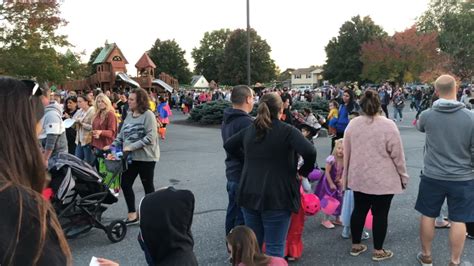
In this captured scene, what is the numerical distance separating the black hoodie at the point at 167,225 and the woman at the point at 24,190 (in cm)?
85

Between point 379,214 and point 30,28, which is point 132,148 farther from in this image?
point 30,28

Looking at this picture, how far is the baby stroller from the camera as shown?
178 inches

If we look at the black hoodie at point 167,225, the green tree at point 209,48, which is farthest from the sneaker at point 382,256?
the green tree at point 209,48

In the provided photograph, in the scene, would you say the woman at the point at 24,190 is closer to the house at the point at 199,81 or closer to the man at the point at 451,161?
the man at the point at 451,161

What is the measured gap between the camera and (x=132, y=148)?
203 inches

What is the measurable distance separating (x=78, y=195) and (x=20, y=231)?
407cm

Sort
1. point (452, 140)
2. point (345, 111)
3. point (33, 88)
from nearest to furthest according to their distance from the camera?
point (33, 88), point (452, 140), point (345, 111)

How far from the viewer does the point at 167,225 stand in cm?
216

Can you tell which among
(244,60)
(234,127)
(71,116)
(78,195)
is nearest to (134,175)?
(78,195)

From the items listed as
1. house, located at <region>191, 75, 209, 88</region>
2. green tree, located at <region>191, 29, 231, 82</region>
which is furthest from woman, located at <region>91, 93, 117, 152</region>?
green tree, located at <region>191, 29, 231, 82</region>

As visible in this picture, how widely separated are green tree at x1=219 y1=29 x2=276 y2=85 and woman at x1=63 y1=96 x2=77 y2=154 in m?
62.2

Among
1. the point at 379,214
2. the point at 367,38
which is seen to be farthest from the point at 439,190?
the point at 367,38

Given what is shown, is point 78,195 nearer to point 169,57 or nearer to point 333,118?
point 333,118

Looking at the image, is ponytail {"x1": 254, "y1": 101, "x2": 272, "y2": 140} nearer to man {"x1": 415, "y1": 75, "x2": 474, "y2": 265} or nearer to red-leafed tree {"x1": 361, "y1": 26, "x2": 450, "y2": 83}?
man {"x1": 415, "y1": 75, "x2": 474, "y2": 265}
